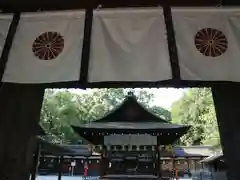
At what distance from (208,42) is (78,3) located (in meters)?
1.52

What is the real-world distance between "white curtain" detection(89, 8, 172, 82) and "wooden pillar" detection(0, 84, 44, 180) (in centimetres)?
102

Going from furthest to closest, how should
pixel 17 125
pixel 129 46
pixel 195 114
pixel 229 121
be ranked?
pixel 195 114
pixel 17 125
pixel 229 121
pixel 129 46

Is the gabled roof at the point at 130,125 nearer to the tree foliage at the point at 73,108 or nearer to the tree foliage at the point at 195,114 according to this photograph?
the tree foliage at the point at 195,114

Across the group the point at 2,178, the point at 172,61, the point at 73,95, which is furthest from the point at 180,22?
the point at 73,95

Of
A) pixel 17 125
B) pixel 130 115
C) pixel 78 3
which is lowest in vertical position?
pixel 17 125

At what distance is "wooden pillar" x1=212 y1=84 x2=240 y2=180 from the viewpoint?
3170 millimetres

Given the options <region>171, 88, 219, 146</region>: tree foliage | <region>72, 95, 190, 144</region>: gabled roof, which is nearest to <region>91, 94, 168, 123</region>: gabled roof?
<region>72, 95, 190, 144</region>: gabled roof

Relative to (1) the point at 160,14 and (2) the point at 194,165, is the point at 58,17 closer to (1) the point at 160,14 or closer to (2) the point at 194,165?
(1) the point at 160,14

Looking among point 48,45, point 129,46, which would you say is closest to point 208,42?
point 129,46

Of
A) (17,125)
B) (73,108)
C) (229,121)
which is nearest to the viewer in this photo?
(229,121)

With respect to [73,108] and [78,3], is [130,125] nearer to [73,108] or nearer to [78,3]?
[78,3]

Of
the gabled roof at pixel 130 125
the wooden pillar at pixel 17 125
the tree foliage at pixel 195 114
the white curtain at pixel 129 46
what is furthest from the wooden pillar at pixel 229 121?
the tree foliage at pixel 195 114

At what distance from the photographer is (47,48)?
121 inches

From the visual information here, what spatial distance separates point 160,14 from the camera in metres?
3.11
